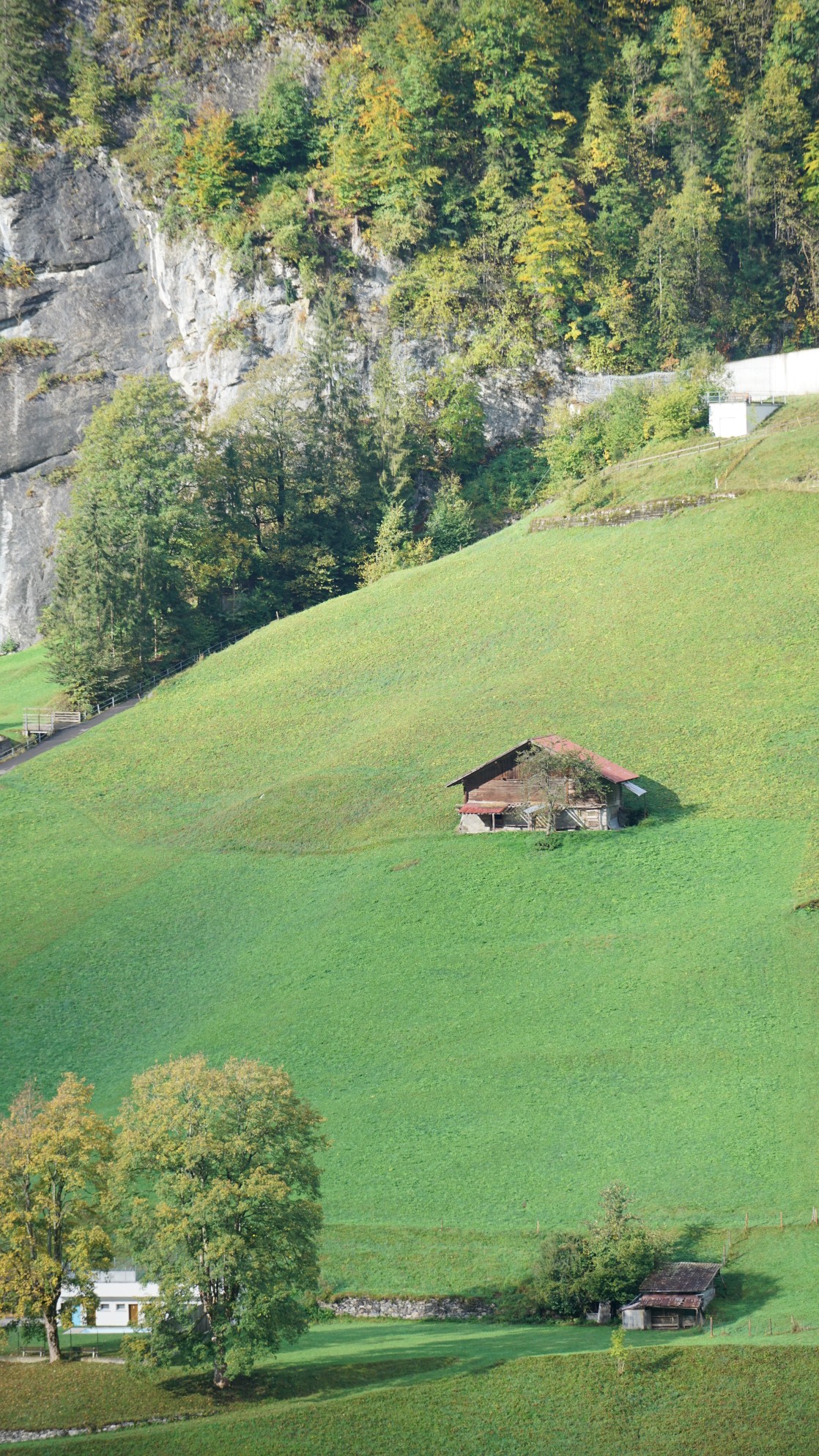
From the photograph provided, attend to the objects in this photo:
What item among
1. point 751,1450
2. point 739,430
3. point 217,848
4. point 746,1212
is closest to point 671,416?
point 739,430

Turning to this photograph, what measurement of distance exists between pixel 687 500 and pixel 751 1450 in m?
70.5

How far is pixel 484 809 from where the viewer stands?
72.9m

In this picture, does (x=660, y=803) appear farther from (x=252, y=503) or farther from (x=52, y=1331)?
(x=252, y=503)

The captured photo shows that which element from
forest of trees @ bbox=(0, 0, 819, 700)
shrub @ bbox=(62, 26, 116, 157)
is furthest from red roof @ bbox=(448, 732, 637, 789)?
shrub @ bbox=(62, 26, 116, 157)

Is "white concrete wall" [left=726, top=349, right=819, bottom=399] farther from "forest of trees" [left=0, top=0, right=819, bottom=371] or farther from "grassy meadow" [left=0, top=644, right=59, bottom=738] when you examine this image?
"grassy meadow" [left=0, top=644, right=59, bottom=738]

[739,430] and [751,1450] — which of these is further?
[739,430]

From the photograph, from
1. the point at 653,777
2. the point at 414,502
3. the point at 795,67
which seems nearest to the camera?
the point at 653,777

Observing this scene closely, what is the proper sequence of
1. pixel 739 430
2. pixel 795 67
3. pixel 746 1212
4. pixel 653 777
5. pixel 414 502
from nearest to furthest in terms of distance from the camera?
pixel 746 1212 → pixel 653 777 → pixel 739 430 → pixel 414 502 → pixel 795 67

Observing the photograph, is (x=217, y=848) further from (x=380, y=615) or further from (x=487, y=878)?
(x=380, y=615)

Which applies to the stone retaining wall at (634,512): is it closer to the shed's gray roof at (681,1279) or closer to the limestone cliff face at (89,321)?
the limestone cliff face at (89,321)

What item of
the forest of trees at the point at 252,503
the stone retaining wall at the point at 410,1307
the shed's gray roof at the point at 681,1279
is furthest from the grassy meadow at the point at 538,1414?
the forest of trees at the point at 252,503

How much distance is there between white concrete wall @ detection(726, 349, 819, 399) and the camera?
109438 mm

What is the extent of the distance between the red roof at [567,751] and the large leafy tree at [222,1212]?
31.9m

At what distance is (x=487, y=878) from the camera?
68.8m
